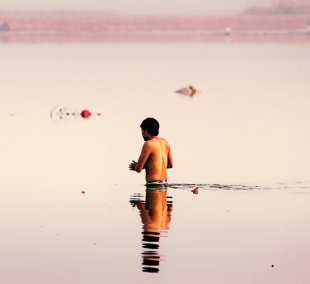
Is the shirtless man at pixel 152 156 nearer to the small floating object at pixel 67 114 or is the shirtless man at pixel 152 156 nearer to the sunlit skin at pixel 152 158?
the sunlit skin at pixel 152 158

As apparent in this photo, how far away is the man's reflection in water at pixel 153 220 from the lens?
11513mm

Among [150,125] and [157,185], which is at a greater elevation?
[150,125]

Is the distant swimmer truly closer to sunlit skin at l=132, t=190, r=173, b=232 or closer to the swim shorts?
the swim shorts

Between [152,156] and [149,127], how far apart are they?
51 cm

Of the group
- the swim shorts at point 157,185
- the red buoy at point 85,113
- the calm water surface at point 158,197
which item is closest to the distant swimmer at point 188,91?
the calm water surface at point 158,197

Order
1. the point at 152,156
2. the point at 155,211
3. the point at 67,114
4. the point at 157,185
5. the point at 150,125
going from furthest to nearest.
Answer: the point at 67,114
the point at 157,185
the point at 152,156
the point at 150,125
the point at 155,211

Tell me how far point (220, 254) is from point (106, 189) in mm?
4674

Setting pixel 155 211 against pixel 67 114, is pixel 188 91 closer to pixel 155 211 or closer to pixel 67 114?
pixel 67 114

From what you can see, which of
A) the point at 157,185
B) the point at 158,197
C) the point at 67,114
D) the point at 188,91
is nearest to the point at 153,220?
the point at 158,197

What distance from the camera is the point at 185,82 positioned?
45969 mm

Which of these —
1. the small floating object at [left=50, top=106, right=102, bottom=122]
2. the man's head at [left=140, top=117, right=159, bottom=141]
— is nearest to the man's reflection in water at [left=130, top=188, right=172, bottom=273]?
the man's head at [left=140, top=117, right=159, bottom=141]

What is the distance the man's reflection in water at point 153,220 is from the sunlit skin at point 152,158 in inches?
14.6

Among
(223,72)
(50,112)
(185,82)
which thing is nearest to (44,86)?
(185,82)

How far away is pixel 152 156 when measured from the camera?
15.2 m
